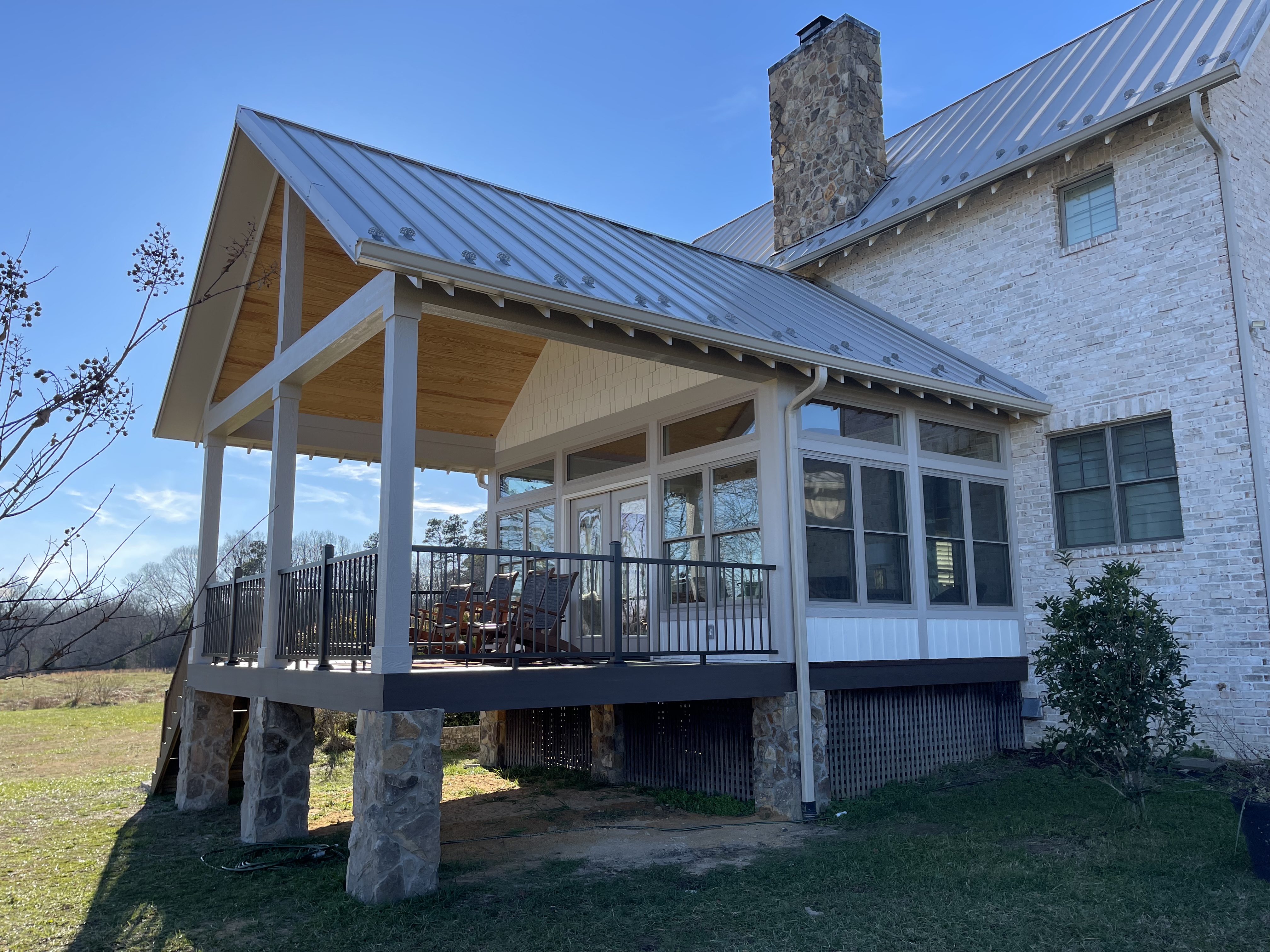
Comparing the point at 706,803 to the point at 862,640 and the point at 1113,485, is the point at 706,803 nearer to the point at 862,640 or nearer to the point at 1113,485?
the point at 862,640

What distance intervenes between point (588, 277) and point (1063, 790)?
5853 millimetres

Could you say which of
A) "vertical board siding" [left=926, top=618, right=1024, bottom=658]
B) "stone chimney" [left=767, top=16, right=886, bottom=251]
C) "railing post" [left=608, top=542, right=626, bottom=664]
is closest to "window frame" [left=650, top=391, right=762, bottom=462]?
"railing post" [left=608, top=542, right=626, bottom=664]

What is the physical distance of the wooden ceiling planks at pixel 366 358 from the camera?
31.2ft

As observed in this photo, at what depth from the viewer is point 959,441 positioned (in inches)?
404

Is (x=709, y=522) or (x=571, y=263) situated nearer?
(x=571, y=263)

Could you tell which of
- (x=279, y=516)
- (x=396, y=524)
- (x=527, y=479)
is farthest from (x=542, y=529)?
(x=396, y=524)

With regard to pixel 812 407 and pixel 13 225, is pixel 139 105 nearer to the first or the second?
pixel 13 225

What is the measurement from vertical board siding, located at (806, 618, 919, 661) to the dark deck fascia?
2.9 inches

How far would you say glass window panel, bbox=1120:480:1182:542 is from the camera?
9.45 meters

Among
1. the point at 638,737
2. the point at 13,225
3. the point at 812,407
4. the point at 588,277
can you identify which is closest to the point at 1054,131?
the point at 812,407

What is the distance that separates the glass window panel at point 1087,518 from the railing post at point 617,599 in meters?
5.62

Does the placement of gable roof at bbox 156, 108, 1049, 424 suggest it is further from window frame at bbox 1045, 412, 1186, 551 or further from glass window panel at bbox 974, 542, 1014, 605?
glass window panel at bbox 974, 542, 1014, 605

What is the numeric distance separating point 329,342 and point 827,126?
8.92 meters

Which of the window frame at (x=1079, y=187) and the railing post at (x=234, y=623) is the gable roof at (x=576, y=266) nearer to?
the window frame at (x=1079, y=187)
